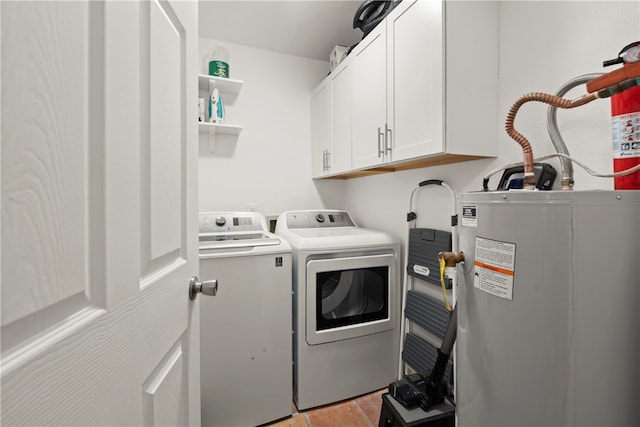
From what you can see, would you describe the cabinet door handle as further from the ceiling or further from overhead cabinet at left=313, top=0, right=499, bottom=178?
the ceiling

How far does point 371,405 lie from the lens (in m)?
1.79

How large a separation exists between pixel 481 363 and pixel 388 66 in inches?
59.7

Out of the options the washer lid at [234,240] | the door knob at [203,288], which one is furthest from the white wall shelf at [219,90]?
the door knob at [203,288]

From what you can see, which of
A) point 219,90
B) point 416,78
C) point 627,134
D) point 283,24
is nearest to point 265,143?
point 219,90

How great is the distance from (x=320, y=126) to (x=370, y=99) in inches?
30.1

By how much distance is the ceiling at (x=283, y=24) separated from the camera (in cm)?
191

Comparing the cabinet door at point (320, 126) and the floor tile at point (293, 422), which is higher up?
the cabinet door at point (320, 126)

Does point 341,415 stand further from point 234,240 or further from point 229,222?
point 229,222

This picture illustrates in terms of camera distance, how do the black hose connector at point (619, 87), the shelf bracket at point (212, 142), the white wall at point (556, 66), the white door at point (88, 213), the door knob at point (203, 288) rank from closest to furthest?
the white door at point (88, 213), the black hose connector at point (619, 87), the door knob at point (203, 288), the white wall at point (556, 66), the shelf bracket at point (212, 142)

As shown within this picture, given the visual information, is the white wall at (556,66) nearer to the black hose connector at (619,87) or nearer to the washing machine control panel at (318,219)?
the black hose connector at (619,87)

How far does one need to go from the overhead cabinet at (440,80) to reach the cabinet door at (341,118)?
0.42 metres

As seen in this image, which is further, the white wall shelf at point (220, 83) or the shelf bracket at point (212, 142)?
the shelf bracket at point (212, 142)

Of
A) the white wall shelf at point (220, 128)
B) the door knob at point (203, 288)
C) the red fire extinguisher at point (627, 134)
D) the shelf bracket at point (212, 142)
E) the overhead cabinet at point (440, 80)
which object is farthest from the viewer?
the shelf bracket at point (212, 142)

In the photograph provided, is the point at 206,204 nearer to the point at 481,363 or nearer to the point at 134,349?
the point at 134,349
